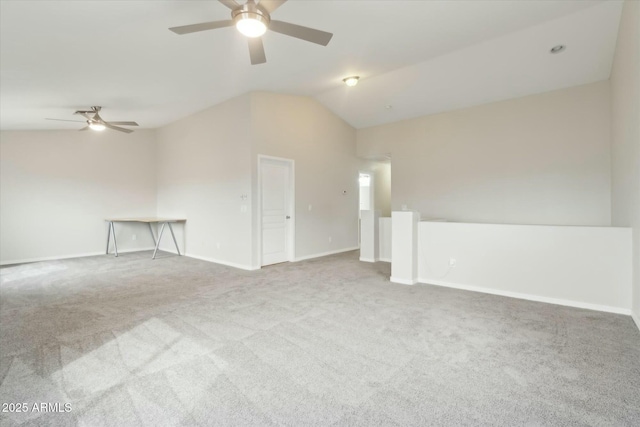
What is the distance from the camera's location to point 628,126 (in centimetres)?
317

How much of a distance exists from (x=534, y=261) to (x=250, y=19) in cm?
400

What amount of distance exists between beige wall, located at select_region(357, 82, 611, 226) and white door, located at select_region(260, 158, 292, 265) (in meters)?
2.48

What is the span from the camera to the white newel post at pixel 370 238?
20.5ft

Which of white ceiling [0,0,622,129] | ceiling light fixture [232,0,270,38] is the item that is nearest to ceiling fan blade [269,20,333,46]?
ceiling light fixture [232,0,270,38]

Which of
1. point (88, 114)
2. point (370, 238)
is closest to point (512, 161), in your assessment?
point (370, 238)

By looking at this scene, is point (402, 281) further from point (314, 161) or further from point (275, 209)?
point (314, 161)

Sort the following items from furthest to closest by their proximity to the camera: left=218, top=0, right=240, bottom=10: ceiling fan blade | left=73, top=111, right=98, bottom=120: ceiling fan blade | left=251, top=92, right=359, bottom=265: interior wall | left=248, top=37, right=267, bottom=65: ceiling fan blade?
1. left=251, top=92, right=359, bottom=265: interior wall
2. left=73, top=111, right=98, bottom=120: ceiling fan blade
3. left=248, top=37, right=267, bottom=65: ceiling fan blade
4. left=218, top=0, right=240, bottom=10: ceiling fan blade

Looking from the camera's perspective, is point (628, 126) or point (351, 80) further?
point (351, 80)

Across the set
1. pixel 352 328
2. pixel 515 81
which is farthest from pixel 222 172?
pixel 515 81

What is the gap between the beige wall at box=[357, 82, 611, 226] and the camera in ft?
15.5

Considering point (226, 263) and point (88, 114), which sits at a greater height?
point (88, 114)

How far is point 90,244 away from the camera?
6934 millimetres

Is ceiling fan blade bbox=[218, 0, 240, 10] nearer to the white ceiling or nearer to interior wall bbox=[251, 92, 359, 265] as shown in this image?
the white ceiling

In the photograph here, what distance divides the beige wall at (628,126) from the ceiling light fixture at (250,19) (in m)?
3.17
